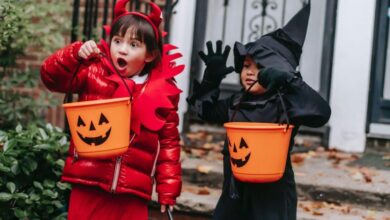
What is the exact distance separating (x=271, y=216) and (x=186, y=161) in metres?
1.97

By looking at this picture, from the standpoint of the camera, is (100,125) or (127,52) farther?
(127,52)

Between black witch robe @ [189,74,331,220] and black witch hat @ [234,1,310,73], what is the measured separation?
0.50 ft

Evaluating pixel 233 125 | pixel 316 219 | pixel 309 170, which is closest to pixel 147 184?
pixel 233 125

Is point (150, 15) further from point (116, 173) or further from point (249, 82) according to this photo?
point (116, 173)

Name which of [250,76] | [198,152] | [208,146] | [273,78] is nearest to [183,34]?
[208,146]

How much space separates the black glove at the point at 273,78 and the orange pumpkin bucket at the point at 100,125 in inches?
24.3

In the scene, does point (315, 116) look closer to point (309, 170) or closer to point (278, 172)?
point (278, 172)

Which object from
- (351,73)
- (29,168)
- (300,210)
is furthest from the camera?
(351,73)

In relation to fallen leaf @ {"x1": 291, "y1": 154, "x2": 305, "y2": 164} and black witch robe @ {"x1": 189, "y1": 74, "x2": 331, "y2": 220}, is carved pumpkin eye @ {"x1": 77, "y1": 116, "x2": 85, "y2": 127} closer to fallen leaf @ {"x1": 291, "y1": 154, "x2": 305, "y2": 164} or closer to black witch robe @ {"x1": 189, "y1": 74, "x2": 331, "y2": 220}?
black witch robe @ {"x1": 189, "y1": 74, "x2": 331, "y2": 220}

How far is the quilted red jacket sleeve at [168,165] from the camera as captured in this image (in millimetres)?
3119

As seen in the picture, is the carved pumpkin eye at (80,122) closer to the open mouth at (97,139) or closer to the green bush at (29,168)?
the open mouth at (97,139)

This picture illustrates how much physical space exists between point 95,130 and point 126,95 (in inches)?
10.3

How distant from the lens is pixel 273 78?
2871 millimetres

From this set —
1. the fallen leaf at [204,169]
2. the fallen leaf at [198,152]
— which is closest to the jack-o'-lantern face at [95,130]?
the fallen leaf at [204,169]
